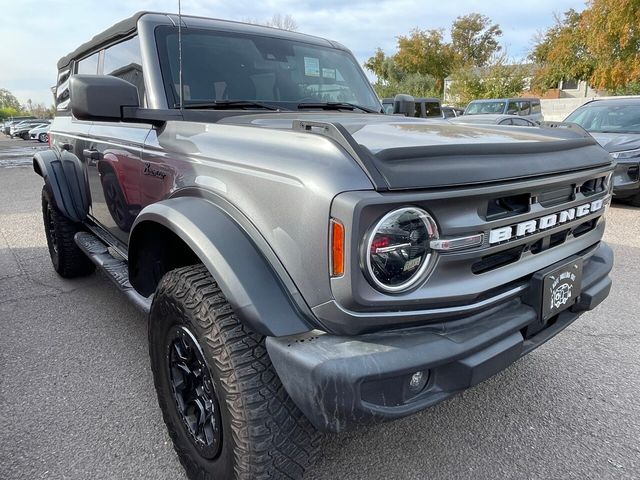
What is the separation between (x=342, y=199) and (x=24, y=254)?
506cm

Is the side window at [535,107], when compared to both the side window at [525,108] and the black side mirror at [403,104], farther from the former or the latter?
the black side mirror at [403,104]

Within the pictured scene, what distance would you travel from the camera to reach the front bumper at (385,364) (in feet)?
4.48

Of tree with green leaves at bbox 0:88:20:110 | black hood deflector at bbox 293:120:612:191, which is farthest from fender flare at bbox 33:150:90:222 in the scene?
tree with green leaves at bbox 0:88:20:110

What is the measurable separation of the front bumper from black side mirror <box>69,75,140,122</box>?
54.4 inches

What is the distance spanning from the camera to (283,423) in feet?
5.12

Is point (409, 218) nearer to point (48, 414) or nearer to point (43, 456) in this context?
point (43, 456)

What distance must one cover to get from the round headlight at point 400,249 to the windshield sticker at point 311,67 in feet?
6.30

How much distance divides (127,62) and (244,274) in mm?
1945

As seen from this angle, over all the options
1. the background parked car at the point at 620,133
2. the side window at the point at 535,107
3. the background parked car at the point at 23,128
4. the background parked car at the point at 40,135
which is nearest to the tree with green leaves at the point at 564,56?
the side window at the point at 535,107

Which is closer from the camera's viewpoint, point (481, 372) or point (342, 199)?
point (342, 199)

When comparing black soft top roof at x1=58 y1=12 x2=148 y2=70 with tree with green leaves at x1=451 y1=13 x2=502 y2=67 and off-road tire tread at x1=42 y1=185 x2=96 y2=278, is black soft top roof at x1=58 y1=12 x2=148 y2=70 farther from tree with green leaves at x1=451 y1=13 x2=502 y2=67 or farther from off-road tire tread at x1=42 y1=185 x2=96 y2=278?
tree with green leaves at x1=451 y1=13 x2=502 y2=67

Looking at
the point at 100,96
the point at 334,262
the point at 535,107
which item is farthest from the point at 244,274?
the point at 535,107

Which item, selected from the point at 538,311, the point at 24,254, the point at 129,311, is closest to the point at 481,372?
the point at 538,311

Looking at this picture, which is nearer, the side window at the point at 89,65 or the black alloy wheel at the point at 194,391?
the black alloy wheel at the point at 194,391
